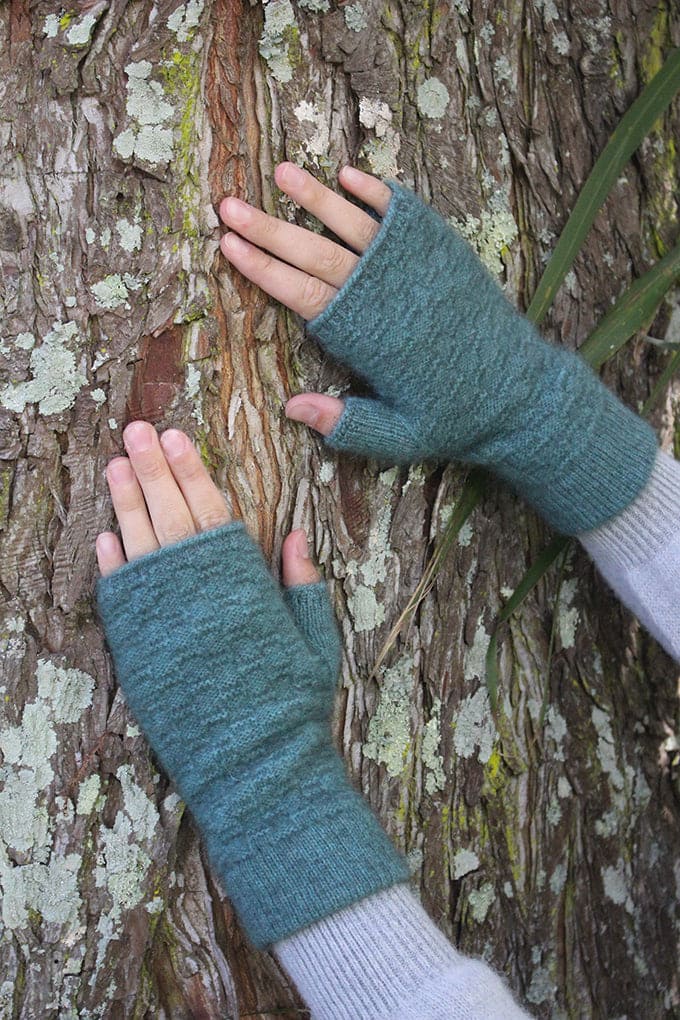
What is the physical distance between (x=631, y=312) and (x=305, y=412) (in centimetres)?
62

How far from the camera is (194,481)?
4.04 feet

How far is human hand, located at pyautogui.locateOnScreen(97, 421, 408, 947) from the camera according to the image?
1.16 metres

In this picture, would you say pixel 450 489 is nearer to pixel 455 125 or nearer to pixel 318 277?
pixel 318 277

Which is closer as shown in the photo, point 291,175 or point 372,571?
point 291,175

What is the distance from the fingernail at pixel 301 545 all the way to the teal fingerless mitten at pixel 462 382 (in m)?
0.15

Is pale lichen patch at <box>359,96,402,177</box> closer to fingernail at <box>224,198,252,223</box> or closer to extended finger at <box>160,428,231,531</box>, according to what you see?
fingernail at <box>224,198,252,223</box>

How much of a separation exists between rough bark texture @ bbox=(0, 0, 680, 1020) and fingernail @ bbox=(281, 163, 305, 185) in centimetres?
4

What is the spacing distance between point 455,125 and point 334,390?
0.46 m

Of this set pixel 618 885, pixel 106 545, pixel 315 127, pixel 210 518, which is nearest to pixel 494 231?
pixel 315 127

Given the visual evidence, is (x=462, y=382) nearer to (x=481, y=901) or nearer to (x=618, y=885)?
(x=481, y=901)

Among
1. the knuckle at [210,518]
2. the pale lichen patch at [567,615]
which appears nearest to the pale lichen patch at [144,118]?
the knuckle at [210,518]

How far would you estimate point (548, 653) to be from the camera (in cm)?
152

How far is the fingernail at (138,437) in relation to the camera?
121cm

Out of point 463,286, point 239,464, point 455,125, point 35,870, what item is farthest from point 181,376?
point 35,870
